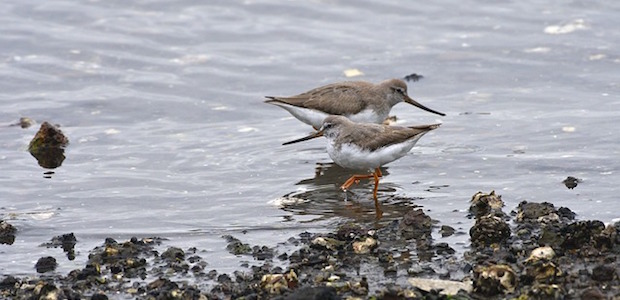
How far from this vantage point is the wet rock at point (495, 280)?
7.74 meters

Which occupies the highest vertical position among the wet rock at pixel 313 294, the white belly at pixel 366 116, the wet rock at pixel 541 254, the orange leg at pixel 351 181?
the white belly at pixel 366 116

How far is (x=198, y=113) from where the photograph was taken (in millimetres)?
14500

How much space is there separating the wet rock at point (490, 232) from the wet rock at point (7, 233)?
4240 mm

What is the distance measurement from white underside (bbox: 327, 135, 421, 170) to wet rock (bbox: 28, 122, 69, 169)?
373 centimetres

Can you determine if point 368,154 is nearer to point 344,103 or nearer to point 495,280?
point 344,103

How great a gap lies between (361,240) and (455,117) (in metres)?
5.12

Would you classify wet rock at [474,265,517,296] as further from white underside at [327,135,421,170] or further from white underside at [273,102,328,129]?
white underside at [273,102,328,129]

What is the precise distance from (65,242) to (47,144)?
12.1ft

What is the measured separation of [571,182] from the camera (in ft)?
35.5

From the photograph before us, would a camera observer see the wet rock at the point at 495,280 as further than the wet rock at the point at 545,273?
No

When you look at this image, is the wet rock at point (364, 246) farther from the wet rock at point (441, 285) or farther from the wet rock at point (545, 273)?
the wet rock at point (545, 273)

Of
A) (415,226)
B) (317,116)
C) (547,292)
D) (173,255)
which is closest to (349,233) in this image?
(415,226)

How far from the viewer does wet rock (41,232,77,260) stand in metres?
9.48

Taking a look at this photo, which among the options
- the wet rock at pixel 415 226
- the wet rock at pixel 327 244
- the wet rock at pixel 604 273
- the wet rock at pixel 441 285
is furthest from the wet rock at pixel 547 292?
the wet rock at pixel 327 244
